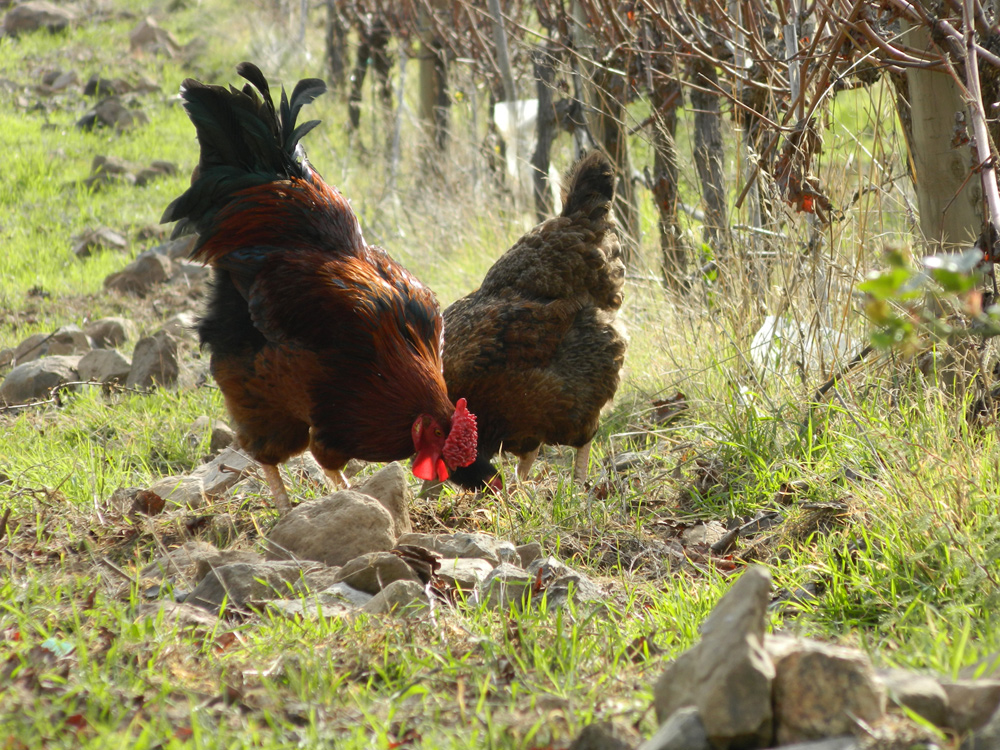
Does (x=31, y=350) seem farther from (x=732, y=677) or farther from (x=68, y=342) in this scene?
(x=732, y=677)

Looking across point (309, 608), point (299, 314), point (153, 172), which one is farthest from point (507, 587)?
point (153, 172)

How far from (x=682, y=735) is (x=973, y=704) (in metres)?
0.56

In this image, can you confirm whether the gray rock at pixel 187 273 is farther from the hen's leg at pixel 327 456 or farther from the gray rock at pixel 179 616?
the gray rock at pixel 179 616

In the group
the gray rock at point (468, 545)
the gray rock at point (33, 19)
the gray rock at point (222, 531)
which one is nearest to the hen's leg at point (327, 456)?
the gray rock at point (222, 531)

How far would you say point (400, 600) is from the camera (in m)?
2.99

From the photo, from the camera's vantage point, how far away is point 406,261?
32.3 ft

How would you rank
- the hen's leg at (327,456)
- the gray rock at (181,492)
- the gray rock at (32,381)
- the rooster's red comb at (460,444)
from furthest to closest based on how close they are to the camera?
1. the gray rock at (32,381)
2. the gray rock at (181,492)
3. the hen's leg at (327,456)
4. the rooster's red comb at (460,444)

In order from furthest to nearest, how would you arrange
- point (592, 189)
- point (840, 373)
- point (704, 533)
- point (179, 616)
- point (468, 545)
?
point (592, 189) < point (840, 373) < point (704, 533) < point (468, 545) < point (179, 616)

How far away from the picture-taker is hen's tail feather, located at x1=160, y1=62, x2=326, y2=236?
4457mm

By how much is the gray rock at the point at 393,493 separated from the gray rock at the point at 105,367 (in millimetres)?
3154

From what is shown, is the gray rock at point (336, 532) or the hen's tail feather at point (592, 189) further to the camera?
the hen's tail feather at point (592, 189)

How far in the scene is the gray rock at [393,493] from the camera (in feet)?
13.3

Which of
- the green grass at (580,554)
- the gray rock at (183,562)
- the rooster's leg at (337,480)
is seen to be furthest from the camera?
the rooster's leg at (337,480)

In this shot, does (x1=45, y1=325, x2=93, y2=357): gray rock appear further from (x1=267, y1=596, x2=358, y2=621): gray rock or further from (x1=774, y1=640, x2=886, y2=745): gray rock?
(x1=774, y1=640, x2=886, y2=745): gray rock
